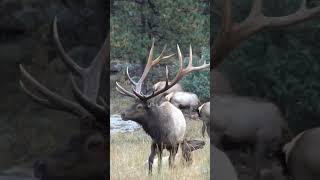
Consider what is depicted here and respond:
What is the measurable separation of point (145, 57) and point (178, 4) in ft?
1.34

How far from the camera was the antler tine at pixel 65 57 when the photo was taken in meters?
4.58

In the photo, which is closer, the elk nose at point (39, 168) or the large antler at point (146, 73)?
the large antler at point (146, 73)

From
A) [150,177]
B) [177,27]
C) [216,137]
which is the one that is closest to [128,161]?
[150,177]

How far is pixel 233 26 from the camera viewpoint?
14.8ft

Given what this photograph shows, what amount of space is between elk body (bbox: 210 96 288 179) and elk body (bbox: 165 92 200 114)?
4.9 inches

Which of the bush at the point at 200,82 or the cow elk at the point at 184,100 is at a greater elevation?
the bush at the point at 200,82

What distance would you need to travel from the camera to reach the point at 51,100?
4.61 m

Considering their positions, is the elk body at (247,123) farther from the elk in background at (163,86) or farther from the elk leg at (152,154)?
the elk leg at (152,154)

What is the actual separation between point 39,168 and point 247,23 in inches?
66.8

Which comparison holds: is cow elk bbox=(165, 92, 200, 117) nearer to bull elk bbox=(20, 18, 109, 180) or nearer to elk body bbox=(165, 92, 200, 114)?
elk body bbox=(165, 92, 200, 114)

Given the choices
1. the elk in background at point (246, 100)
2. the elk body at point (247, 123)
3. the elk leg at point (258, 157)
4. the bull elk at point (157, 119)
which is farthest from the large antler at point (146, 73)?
the elk leg at point (258, 157)

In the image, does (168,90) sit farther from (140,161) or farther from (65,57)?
(65,57)

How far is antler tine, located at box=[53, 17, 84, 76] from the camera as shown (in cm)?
458

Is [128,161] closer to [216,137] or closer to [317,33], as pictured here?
[216,137]
